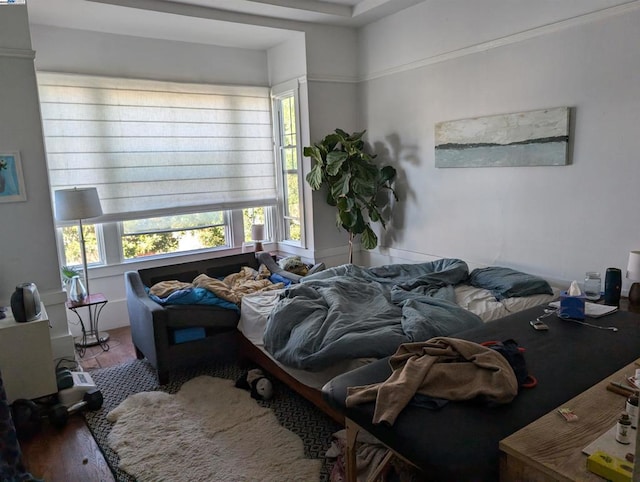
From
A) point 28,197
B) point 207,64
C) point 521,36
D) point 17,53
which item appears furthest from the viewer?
point 207,64

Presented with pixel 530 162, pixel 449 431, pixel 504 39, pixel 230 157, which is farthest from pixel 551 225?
pixel 230 157

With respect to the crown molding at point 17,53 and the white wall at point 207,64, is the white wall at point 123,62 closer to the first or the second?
the white wall at point 207,64

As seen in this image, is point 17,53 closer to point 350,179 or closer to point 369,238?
point 350,179

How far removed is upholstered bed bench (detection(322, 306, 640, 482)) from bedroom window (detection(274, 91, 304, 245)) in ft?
10.4

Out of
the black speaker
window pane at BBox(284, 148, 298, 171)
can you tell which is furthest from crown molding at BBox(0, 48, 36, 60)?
the black speaker

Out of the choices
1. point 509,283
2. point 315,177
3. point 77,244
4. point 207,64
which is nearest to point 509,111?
point 509,283

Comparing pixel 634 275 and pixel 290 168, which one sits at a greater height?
pixel 290 168

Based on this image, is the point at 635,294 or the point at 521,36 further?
the point at 521,36

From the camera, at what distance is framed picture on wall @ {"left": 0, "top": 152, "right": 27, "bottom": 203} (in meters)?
3.12

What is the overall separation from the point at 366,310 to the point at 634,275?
1622mm

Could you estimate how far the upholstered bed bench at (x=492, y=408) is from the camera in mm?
1365

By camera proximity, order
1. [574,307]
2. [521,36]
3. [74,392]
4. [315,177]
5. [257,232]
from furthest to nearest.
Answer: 1. [257,232]
2. [315,177]
3. [521,36]
4. [74,392]
5. [574,307]

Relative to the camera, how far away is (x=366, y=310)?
2805 millimetres

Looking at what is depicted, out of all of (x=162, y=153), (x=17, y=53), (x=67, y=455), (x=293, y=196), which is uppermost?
(x=17, y=53)
